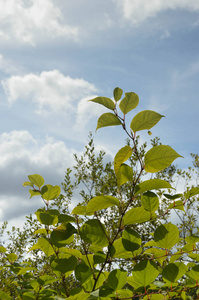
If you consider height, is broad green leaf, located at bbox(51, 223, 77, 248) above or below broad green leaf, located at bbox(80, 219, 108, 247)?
above

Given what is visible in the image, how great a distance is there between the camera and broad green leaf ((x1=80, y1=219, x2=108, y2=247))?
100 centimetres

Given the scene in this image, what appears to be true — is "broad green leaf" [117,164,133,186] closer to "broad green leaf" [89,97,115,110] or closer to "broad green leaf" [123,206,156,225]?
"broad green leaf" [123,206,156,225]

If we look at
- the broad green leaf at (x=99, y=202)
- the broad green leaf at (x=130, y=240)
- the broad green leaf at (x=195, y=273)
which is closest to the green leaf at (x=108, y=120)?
the broad green leaf at (x=99, y=202)

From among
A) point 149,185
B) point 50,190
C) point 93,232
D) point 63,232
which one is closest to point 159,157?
point 149,185

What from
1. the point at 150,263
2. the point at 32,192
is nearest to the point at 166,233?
the point at 150,263

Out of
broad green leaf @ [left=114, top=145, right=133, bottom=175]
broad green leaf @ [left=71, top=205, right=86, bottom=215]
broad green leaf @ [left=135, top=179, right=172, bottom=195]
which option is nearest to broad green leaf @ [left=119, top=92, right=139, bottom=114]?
broad green leaf @ [left=114, top=145, right=133, bottom=175]

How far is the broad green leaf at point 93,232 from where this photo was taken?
1.00 m

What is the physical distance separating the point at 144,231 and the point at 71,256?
5.80 metres

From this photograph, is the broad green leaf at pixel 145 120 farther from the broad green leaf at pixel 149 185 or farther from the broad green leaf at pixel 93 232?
the broad green leaf at pixel 93 232

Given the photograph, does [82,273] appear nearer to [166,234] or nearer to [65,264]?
[65,264]

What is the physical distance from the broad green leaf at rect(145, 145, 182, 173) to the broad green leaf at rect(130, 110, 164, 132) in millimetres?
103

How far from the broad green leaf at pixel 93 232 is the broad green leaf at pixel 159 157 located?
0.28 meters

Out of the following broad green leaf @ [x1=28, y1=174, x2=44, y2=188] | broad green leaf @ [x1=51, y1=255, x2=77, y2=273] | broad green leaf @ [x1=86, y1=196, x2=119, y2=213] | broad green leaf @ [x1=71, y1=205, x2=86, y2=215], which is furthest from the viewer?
broad green leaf @ [x1=28, y1=174, x2=44, y2=188]

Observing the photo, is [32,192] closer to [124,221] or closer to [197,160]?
[124,221]
